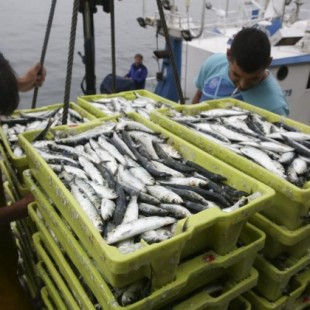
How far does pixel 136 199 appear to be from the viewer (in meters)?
1.49

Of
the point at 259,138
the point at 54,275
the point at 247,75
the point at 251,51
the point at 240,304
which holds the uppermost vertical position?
the point at 251,51

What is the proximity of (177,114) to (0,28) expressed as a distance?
62.2 ft

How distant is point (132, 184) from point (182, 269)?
45cm

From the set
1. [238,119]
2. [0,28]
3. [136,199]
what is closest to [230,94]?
[238,119]

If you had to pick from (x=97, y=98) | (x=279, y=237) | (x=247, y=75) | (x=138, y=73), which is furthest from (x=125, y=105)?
(x=138, y=73)

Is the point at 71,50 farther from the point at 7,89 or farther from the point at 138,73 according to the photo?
the point at 138,73

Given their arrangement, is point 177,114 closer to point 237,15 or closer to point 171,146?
point 171,146

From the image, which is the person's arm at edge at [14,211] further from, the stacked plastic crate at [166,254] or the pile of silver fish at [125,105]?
the pile of silver fish at [125,105]

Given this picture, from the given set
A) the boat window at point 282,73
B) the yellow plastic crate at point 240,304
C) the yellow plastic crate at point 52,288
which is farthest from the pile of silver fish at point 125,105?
the boat window at point 282,73

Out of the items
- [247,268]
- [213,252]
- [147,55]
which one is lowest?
[147,55]

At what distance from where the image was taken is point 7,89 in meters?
1.91

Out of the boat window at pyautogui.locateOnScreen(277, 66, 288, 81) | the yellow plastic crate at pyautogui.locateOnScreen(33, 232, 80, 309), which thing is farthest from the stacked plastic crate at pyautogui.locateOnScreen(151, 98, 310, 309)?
the boat window at pyautogui.locateOnScreen(277, 66, 288, 81)

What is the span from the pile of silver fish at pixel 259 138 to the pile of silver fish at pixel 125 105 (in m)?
0.47

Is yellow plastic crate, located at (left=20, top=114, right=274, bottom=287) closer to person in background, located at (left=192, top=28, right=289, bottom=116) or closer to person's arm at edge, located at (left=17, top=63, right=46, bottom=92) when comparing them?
person in background, located at (left=192, top=28, right=289, bottom=116)
